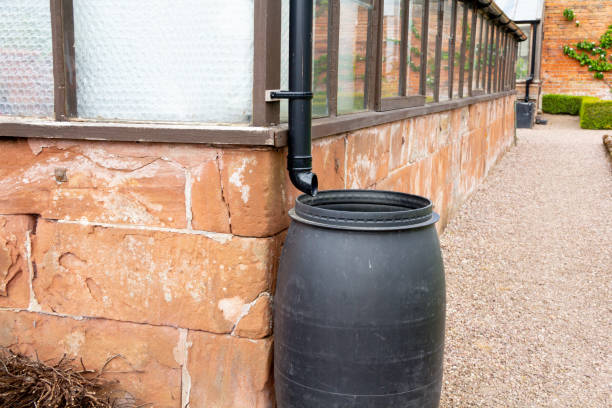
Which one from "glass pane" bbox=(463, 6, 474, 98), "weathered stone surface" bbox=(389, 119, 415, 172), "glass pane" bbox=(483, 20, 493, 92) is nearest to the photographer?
"weathered stone surface" bbox=(389, 119, 415, 172)

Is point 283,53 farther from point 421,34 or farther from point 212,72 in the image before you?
point 421,34

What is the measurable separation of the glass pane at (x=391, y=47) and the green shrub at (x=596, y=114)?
14.8m

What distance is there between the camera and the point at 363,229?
201cm

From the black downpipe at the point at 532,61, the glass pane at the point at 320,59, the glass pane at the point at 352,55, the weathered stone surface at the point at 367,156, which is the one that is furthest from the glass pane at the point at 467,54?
the black downpipe at the point at 532,61

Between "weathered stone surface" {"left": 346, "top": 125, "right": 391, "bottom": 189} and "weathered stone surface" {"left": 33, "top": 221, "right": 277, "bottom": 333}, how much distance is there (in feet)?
3.43

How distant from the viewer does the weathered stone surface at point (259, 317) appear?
2410 millimetres

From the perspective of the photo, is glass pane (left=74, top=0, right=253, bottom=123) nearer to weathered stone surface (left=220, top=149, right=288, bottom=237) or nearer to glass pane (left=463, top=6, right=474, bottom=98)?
weathered stone surface (left=220, top=149, right=288, bottom=237)

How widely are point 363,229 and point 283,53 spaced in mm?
975

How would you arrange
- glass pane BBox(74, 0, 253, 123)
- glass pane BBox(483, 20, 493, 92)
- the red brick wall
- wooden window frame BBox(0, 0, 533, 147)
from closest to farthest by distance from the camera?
wooden window frame BBox(0, 0, 533, 147) < glass pane BBox(74, 0, 253, 123) < glass pane BBox(483, 20, 493, 92) < the red brick wall

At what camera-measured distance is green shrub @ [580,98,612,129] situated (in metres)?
17.6

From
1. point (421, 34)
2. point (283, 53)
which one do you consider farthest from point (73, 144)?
point (421, 34)

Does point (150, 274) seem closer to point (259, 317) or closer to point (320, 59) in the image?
point (259, 317)

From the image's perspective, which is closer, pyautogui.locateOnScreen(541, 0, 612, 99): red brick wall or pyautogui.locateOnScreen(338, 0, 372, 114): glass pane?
pyautogui.locateOnScreen(338, 0, 372, 114): glass pane

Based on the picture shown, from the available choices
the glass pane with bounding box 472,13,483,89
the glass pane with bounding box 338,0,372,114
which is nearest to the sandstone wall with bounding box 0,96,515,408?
the glass pane with bounding box 338,0,372,114
